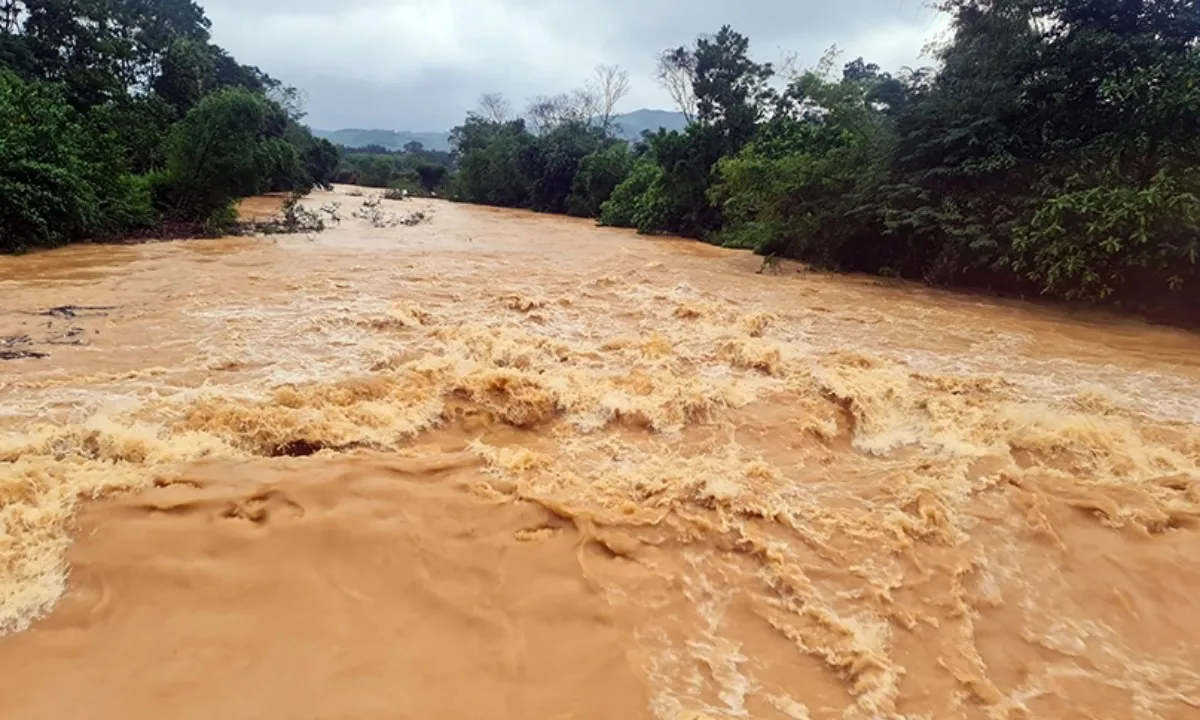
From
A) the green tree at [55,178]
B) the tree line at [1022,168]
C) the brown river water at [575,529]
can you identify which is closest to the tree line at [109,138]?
the green tree at [55,178]

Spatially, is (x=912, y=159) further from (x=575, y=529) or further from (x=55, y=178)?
(x=55, y=178)

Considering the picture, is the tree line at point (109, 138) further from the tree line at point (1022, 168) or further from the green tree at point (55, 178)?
the tree line at point (1022, 168)

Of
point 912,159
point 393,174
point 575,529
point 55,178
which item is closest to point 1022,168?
point 912,159

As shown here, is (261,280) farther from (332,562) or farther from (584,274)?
(332,562)

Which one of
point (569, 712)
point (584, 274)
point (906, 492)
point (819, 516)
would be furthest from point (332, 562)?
point (584, 274)

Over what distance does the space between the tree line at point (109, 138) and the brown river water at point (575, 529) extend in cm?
685

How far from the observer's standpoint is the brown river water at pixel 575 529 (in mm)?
2613

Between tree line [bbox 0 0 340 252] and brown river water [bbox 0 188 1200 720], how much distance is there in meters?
6.85

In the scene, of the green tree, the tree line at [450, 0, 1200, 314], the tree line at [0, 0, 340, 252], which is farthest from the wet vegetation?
the tree line at [450, 0, 1200, 314]

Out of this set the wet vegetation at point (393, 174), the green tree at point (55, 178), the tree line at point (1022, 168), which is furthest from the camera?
the wet vegetation at point (393, 174)

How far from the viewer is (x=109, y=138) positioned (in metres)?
14.1

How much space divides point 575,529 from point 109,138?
1514 cm

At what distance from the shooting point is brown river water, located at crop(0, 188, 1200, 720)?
2.61 m

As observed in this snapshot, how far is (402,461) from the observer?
4012 millimetres
